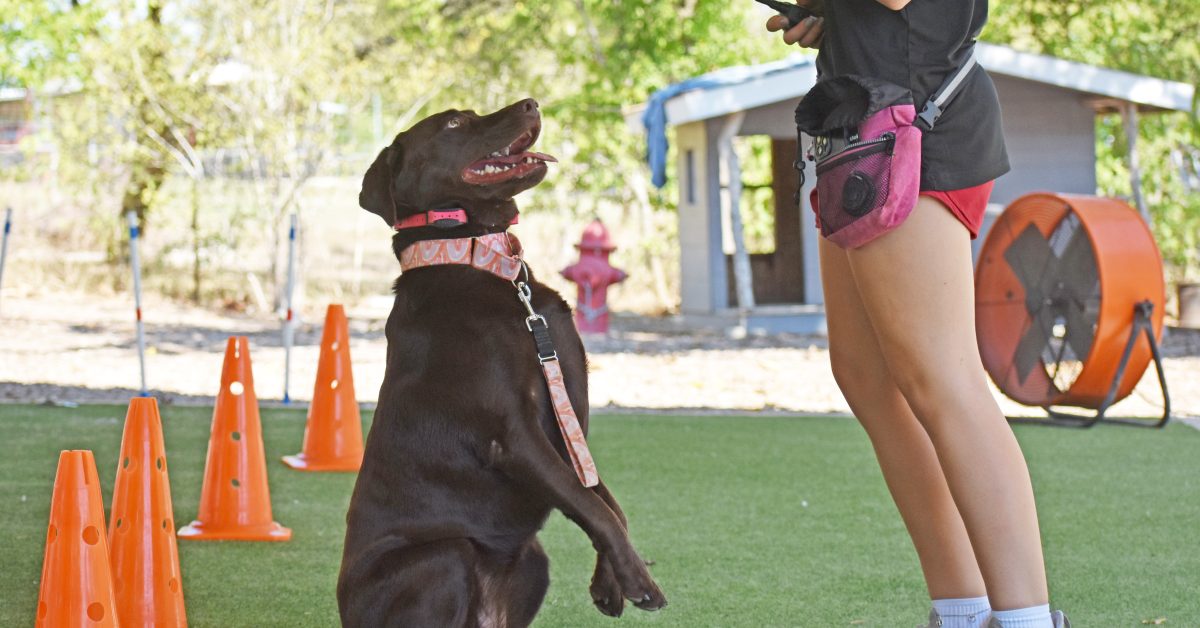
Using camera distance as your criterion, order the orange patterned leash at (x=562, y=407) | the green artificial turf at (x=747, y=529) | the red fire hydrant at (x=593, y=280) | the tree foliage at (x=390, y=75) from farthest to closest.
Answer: the tree foliage at (x=390, y=75) < the red fire hydrant at (x=593, y=280) < the green artificial turf at (x=747, y=529) < the orange patterned leash at (x=562, y=407)

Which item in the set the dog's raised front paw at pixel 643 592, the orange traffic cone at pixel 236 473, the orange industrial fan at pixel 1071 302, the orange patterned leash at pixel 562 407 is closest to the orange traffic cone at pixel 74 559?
the orange patterned leash at pixel 562 407

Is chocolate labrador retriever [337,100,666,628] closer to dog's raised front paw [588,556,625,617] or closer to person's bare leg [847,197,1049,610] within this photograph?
dog's raised front paw [588,556,625,617]

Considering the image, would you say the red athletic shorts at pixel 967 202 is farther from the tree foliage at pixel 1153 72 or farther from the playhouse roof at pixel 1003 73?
the tree foliage at pixel 1153 72

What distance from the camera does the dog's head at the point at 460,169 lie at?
3197 mm

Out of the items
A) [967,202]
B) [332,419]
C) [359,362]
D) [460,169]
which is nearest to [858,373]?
[967,202]

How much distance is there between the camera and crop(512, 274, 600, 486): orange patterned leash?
2.93 m

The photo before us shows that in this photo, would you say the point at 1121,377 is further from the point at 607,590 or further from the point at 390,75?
the point at 390,75

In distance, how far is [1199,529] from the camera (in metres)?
4.75

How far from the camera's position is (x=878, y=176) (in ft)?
8.66

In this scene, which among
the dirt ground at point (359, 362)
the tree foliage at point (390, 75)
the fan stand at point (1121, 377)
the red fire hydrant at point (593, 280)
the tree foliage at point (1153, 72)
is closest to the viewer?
the fan stand at point (1121, 377)

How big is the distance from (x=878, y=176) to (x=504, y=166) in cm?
99

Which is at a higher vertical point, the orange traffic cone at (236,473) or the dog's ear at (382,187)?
the dog's ear at (382,187)

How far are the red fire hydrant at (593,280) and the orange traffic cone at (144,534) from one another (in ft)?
33.4

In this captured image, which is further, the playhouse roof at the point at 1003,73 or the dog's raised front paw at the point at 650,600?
the playhouse roof at the point at 1003,73
